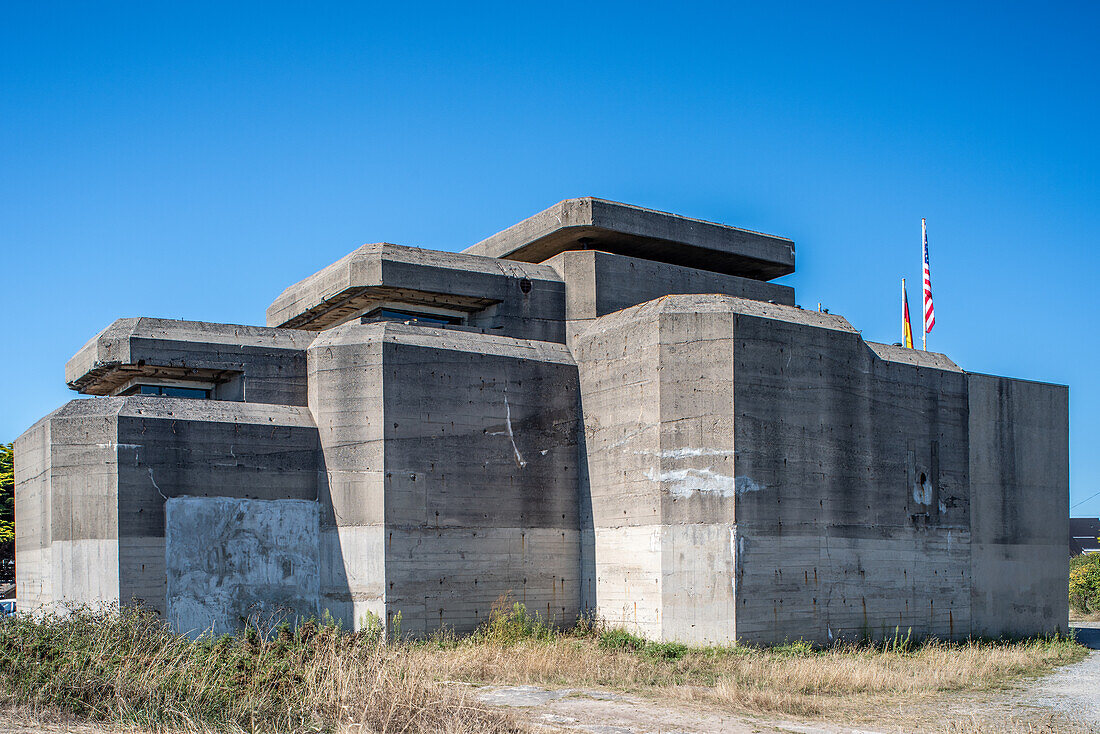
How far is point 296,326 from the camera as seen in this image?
889 inches

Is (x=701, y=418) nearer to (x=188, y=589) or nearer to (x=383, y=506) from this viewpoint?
(x=383, y=506)

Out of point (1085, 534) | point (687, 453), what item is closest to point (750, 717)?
point (687, 453)

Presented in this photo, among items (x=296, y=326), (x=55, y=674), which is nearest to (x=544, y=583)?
(x=296, y=326)

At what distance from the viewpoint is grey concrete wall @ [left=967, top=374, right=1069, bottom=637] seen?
837 inches

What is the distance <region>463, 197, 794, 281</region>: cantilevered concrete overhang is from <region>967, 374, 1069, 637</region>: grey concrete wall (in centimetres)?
498

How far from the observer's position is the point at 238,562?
683 inches

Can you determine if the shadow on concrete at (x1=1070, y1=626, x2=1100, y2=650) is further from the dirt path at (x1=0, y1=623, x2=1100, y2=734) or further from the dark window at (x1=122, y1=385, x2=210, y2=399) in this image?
the dark window at (x1=122, y1=385, x2=210, y2=399)

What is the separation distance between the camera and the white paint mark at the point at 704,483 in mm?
17484

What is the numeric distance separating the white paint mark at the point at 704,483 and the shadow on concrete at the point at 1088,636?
30.6 feet

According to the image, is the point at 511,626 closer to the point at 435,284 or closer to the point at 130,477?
the point at 435,284

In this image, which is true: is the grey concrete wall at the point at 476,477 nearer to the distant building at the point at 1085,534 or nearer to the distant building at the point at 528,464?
the distant building at the point at 528,464

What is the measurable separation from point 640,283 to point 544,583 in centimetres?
608

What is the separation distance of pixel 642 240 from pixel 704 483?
240 inches

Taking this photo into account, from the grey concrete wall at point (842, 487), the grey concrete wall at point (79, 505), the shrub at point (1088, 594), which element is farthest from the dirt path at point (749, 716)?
the shrub at point (1088, 594)
